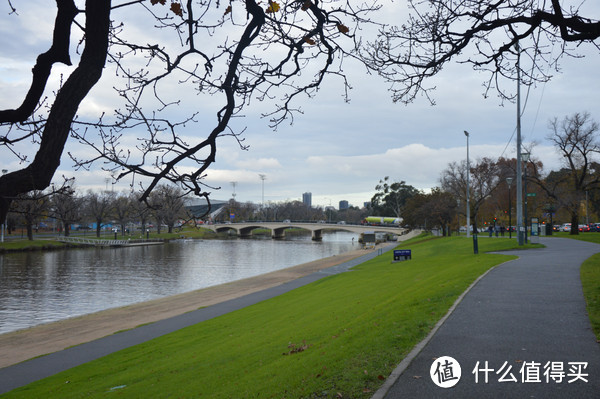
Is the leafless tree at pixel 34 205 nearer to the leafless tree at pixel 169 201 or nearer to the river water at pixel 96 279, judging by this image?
the leafless tree at pixel 169 201

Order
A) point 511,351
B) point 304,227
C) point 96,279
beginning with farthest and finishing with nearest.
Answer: point 304,227
point 96,279
point 511,351

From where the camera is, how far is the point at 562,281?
1395 centimetres

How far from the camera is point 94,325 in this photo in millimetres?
21516

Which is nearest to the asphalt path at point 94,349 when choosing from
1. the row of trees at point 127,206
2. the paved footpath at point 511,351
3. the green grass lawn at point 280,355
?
the green grass lawn at point 280,355

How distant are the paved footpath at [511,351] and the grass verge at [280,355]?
1.47 feet

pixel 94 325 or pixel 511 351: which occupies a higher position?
pixel 511 351

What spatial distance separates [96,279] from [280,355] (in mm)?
33136

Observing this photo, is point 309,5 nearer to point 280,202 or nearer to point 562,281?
point 562,281

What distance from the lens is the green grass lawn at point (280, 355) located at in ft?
23.8

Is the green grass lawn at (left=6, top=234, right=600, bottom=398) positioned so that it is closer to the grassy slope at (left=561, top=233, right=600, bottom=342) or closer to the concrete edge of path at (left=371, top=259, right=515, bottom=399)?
the concrete edge of path at (left=371, top=259, right=515, bottom=399)

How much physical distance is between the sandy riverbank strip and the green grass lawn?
4.61m

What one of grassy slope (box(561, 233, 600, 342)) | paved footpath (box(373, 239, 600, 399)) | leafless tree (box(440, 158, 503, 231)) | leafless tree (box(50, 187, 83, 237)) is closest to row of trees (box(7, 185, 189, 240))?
leafless tree (box(50, 187, 83, 237))

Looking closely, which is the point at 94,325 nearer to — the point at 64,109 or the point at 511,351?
the point at 511,351

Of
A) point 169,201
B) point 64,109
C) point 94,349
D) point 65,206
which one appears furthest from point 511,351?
point 94,349
